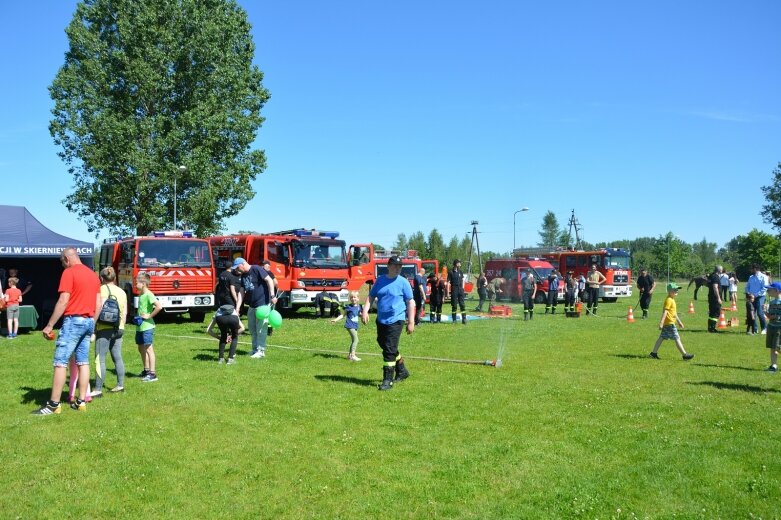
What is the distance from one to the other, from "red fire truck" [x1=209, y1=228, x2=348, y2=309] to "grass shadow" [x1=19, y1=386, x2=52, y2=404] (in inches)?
488

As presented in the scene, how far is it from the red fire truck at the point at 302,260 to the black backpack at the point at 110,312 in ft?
42.2

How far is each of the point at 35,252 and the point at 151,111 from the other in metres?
17.3

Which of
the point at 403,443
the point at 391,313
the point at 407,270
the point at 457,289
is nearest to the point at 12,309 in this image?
the point at 391,313

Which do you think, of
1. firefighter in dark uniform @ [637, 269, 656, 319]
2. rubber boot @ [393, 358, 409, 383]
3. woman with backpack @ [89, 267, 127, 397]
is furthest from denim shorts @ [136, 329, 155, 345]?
firefighter in dark uniform @ [637, 269, 656, 319]

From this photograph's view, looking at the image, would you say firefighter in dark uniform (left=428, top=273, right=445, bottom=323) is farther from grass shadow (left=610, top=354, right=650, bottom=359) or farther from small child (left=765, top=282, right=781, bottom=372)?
small child (left=765, top=282, right=781, bottom=372)

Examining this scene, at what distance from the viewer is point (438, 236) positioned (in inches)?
3302

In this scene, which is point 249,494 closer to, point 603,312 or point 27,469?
point 27,469

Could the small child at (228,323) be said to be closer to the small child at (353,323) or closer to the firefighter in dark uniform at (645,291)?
the small child at (353,323)

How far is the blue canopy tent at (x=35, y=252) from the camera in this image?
17219mm

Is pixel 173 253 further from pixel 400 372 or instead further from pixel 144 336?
pixel 400 372

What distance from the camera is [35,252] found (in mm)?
17219

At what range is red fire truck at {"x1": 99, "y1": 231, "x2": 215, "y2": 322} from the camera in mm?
19875

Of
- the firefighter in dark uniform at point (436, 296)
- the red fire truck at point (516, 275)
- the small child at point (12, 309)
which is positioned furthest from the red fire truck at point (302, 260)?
the red fire truck at point (516, 275)

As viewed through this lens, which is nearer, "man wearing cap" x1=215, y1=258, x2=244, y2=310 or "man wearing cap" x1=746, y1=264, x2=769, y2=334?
"man wearing cap" x1=215, y1=258, x2=244, y2=310
